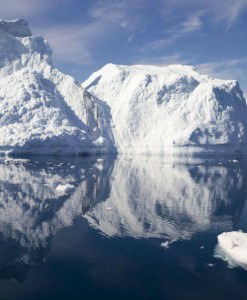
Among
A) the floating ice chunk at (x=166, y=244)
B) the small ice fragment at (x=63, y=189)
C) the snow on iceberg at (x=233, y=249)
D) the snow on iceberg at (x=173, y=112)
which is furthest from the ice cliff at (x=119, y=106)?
the snow on iceberg at (x=233, y=249)

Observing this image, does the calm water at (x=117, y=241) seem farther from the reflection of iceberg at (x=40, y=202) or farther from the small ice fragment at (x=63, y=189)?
the small ice fragment at (x=63, y=189)

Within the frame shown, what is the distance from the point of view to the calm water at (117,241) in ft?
59.9

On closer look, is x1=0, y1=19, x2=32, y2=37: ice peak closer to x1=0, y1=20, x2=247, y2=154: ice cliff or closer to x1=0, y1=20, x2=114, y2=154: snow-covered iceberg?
x1=0, y1=20, x2=114, y2=154: snow-covered iceberg

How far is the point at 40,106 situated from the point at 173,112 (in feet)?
177

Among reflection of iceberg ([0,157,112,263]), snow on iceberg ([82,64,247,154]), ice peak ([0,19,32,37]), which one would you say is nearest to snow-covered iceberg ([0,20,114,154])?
ice peak ([0,19,32,37])

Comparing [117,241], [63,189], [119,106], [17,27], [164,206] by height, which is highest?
[17,27]

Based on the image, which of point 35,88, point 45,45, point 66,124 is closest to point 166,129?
point 66,124

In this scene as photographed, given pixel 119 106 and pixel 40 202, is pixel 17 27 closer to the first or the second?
pixel 119 106

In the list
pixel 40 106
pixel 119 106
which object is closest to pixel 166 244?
pixel 40 106

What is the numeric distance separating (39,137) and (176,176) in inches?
2003

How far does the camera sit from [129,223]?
99.8 feet

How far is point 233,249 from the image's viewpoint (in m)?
22.4

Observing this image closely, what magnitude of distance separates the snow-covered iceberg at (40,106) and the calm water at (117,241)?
5222 cm

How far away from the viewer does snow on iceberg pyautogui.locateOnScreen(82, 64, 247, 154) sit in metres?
122
